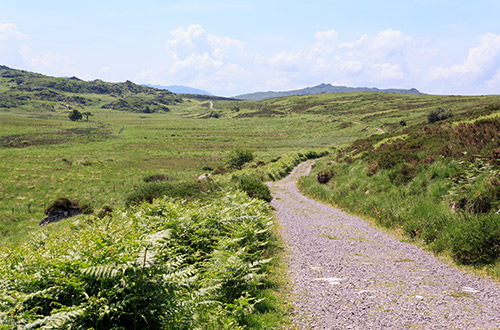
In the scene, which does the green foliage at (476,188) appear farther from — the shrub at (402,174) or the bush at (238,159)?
the bush at (238,159)

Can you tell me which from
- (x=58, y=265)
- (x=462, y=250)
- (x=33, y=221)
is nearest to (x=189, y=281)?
(x=58, y=265)

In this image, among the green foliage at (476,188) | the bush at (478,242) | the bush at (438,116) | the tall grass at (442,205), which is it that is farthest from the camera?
the bush at (438,116)

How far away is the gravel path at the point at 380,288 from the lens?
6070 millimetres

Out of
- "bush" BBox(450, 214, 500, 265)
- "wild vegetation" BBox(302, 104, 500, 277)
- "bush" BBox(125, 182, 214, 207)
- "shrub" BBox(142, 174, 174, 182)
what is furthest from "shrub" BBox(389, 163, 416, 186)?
"shrub" BBox(142, 174, 174, 182)

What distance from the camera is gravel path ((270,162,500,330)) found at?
6070 millimetres

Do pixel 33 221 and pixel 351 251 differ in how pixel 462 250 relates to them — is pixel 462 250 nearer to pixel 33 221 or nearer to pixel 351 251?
pixel 351 251

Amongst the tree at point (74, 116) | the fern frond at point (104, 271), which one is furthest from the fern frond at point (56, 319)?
the tree at point (74, 116)

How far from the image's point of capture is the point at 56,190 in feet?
133

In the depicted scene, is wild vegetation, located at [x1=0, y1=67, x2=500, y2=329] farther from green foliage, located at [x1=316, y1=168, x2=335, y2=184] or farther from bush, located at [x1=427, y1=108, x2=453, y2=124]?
bush, located at [x1=427, y1=108, x2=453, y2=124]

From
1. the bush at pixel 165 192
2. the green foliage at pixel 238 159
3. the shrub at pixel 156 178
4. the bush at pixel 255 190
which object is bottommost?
the shrub at pixel 156 178

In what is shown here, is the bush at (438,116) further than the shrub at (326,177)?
Yes

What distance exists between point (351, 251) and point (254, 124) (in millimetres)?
162544

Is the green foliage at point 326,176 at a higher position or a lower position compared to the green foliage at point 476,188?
lower

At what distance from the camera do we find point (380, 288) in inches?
299
